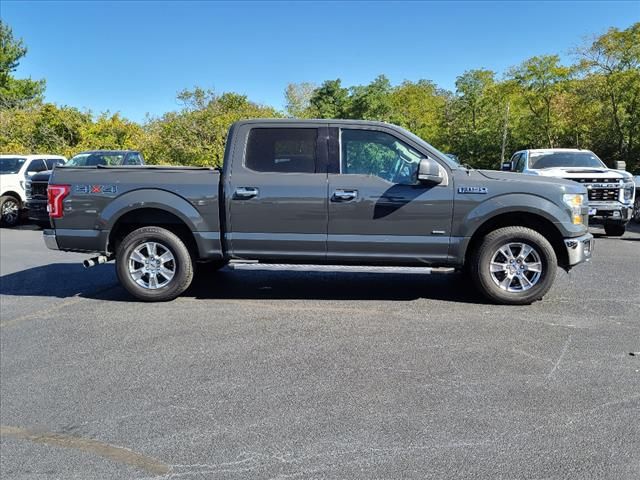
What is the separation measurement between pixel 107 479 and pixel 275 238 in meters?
3.48

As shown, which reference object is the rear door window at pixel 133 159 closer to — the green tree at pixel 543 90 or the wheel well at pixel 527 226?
the wheel well at pixel 527 226

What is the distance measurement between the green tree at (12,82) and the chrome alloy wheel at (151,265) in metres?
41.4

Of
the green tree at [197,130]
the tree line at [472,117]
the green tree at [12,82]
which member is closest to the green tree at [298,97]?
the tree line at [472,117]

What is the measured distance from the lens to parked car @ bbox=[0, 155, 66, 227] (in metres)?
14.8

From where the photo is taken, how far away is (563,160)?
12.7 metres

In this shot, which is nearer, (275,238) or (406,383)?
(406,383)

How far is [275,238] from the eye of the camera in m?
6.09

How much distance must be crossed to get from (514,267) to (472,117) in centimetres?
2377

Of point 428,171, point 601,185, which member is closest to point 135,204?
point 428,171

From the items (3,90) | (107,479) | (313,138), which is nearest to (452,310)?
(313,138)

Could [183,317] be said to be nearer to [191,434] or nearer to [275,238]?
[275,238]

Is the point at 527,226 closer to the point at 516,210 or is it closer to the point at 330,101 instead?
the point at 516,210

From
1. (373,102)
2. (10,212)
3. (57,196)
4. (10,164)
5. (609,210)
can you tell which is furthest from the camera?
(373,102)

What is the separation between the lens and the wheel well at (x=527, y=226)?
19.8 ft
